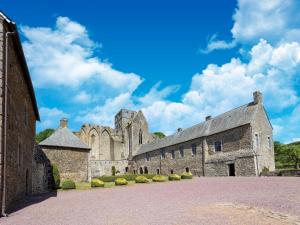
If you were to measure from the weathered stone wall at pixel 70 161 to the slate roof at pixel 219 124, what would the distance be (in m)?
15.2

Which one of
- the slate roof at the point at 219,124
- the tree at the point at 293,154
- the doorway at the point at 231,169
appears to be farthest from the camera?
the tree at the point at 293,154

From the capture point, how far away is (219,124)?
36.7 metres

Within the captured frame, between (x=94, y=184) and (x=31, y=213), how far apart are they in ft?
48.5

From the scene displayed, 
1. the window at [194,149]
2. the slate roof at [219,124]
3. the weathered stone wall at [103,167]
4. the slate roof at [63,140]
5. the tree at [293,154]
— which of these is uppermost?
the slate roof at [219,124]

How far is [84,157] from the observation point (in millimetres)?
32094

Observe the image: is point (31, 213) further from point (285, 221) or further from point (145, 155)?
point (145, 155)

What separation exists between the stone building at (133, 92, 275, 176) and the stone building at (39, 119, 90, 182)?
1448 centimetres

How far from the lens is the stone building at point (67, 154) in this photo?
30016mm

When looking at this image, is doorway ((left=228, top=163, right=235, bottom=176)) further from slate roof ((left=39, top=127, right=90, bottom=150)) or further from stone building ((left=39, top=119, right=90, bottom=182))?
slate roof ((left=39, top=127, right=90, bottom=150))

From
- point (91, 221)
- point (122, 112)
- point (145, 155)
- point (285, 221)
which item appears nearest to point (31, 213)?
point (91, 221)

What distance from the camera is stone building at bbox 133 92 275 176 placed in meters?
30.9

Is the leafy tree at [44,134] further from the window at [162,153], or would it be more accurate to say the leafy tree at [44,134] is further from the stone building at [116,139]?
the window at [162,153]

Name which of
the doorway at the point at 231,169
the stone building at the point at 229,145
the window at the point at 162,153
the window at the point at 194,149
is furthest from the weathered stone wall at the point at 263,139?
the window at the point at 162,153

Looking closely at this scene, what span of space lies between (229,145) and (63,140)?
735 inches
